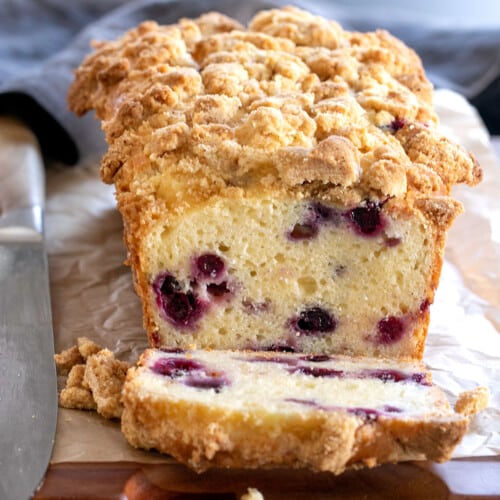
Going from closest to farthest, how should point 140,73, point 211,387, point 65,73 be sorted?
point 211,387, point 140,73, point 65,73

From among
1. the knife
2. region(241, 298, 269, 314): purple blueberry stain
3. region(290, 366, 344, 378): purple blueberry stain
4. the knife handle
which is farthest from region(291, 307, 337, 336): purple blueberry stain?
the knife handle

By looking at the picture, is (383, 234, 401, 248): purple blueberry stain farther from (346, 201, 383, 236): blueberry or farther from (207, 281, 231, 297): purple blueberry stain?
(207, 281, 231, 297): purple blueberry stain

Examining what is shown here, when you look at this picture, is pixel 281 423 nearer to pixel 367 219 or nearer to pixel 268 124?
pixel 367 219

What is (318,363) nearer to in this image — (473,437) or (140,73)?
(473,437)

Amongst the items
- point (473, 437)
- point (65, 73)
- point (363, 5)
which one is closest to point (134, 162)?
point (473, 437)

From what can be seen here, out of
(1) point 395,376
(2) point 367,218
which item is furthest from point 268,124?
(1) point 395,376
